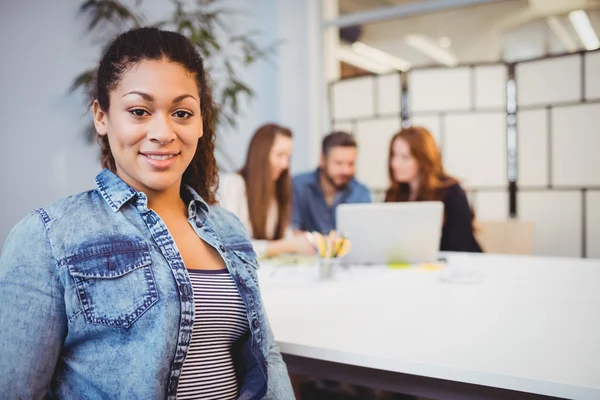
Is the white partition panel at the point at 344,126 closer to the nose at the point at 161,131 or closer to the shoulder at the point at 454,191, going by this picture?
the shoulder at the point at 454,191

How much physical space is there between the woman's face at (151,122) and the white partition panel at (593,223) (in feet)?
11.6

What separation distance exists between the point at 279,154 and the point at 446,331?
1.77 metres

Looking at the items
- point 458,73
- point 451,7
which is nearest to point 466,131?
point 458,73

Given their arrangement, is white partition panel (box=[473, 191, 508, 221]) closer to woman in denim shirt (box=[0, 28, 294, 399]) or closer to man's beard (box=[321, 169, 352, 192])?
man's beard (box=[321, 169, 352, 192])

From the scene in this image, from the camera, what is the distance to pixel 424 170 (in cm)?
302

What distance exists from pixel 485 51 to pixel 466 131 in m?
0.62

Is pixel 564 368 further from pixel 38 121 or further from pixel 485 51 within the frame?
pixel 485 51

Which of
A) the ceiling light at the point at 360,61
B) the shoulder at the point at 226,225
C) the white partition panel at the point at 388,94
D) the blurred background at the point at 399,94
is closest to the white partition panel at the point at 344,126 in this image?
the blurred background at the point at 399,94

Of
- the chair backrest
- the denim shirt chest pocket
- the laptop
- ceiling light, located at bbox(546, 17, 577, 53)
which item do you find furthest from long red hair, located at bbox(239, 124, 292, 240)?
ceiling light, located at bbox(546, 17, 577, 53)

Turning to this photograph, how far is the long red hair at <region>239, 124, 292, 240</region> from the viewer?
283cm

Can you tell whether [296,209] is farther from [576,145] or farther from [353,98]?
[576,145]

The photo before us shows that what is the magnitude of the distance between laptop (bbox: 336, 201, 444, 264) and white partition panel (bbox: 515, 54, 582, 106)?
2257 millimetres

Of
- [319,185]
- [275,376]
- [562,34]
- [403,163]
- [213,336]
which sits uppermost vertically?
[562,34]

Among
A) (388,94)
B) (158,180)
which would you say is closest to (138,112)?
(158,180)
